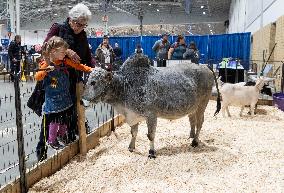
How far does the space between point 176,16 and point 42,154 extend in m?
32.6

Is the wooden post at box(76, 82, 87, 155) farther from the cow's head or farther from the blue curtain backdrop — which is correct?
the blue curtain backdrop

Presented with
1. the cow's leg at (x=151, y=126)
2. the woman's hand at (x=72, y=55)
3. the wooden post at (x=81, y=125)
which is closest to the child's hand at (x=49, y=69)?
the woman's hand at (x=72, y=55)

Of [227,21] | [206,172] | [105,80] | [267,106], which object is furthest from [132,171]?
[227,21]

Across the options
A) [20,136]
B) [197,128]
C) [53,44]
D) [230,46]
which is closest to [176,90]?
[197,128]

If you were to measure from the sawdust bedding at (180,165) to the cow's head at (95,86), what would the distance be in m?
0.79

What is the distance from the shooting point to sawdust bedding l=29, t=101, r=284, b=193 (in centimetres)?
361

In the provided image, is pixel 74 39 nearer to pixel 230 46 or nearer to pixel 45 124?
pixel 45 124

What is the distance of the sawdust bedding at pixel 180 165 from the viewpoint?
142 inches

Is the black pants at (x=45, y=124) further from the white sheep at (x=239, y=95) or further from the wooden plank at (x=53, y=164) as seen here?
the white sheep at (x=239, y=95)

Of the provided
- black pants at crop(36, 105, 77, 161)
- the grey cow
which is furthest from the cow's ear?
black pants at crop(36, 105, 77, 161)

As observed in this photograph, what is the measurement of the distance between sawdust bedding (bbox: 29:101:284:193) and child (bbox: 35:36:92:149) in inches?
20.4

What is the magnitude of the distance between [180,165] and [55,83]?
1695mm

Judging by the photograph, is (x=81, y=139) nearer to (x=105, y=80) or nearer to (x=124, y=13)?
(x=105, y=80)

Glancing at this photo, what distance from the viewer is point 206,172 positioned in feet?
13.2
